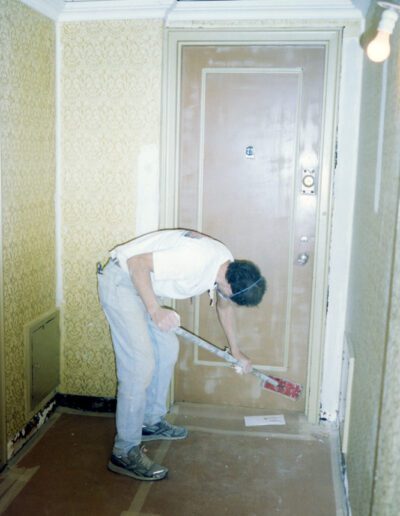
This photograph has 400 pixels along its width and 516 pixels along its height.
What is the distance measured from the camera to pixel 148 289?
2.32 meters

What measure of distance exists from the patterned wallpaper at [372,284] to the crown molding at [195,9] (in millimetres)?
450

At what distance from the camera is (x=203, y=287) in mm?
2389

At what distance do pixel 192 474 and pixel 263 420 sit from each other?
0.70 metres

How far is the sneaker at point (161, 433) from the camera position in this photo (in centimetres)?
283

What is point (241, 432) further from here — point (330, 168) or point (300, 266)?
point (330, 168)

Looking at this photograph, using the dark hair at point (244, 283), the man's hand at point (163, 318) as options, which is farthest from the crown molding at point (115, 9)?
the man's hand at point (163, 318)

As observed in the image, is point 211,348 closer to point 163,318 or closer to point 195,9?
point 163,318

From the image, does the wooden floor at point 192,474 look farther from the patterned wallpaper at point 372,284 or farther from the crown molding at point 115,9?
the crown molding at point 115,9

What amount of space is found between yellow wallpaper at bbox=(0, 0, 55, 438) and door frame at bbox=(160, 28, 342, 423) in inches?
25.6

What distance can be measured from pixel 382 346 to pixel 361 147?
132cm

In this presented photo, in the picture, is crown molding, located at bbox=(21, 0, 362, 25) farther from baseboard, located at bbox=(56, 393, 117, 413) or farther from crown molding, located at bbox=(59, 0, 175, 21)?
baseboard, located at bbox=(56, 393, 117, 413)

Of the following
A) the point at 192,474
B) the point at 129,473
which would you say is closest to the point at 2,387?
the point at 129,473

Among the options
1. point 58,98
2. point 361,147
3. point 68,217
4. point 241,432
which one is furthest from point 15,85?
point 241,432

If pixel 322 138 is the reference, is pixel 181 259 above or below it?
below
